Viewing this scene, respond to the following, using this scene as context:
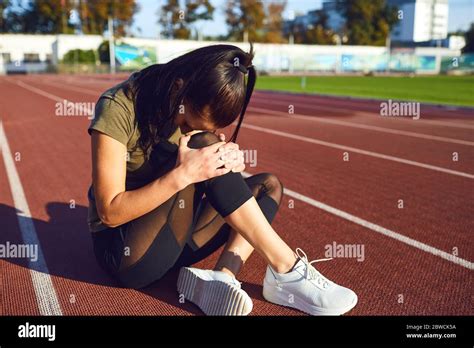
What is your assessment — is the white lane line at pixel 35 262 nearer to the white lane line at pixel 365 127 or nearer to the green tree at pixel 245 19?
the white lane line at pixel 365 127

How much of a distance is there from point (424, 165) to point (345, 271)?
4146mm

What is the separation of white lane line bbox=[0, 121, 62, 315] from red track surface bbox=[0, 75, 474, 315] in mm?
42

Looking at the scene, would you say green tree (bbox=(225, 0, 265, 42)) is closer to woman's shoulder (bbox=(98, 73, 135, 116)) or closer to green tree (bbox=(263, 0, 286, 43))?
green tree (bbox=(263, 0, 286, 43))

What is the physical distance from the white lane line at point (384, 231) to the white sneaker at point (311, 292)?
1254mm

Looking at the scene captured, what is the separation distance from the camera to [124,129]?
227 centimetres

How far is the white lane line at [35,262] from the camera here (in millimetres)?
2742

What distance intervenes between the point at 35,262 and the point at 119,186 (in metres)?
1.52

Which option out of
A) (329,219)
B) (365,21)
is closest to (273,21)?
(365,21)

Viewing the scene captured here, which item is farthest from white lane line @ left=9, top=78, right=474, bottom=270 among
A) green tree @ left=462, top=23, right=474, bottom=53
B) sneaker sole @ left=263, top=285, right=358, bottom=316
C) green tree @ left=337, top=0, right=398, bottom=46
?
green tree @ left=337, top=0, right=398, bottom=46

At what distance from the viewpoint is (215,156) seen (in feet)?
7.38

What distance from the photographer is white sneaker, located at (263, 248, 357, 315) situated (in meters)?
2.50

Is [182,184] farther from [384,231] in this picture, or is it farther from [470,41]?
[470,41]
